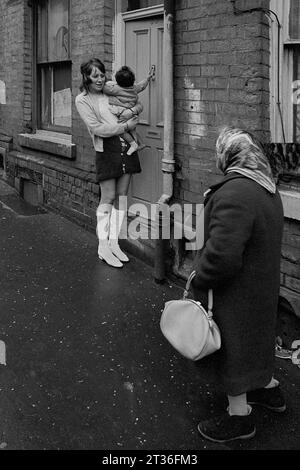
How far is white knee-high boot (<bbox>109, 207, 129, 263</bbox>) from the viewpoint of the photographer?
19.4 ft

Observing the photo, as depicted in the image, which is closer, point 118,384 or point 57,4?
point 118,384

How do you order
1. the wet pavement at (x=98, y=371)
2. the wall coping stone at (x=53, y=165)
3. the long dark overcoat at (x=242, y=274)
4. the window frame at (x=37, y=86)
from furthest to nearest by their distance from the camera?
1. the window frame at (x=37, y=86)
2. the wall coping stone at (x=53, y=165)
3. the wet pavement at (x=98, y=371)
4. the long dark overcoat at (x=242, y=274)

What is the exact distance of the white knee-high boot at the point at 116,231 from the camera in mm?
5898

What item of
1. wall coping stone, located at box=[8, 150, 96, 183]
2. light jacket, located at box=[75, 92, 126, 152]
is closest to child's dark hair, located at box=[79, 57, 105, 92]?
light jacket, located at box=[75, 92, 126, 152]

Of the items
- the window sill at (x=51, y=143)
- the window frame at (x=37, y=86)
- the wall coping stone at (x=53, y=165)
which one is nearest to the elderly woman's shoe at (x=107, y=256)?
the wall coping stone at (x=53, y=165)

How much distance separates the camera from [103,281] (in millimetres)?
5398

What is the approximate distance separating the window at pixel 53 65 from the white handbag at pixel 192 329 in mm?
5413

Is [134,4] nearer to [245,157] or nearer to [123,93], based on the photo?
[123,93]

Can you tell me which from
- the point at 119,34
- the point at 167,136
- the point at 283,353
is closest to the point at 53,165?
the point at 119,34

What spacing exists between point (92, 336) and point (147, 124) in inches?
102

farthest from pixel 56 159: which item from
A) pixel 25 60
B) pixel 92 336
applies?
pixel 92 336

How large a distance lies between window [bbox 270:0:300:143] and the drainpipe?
1134 millimetres

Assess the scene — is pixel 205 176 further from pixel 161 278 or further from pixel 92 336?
pixel 92 336

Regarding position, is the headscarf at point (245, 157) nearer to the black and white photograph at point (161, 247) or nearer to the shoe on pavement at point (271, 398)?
the black and white photograph at point (161, 247)
